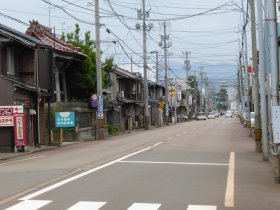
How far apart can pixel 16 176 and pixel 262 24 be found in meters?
10.2

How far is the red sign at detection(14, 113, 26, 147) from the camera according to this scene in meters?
26.2

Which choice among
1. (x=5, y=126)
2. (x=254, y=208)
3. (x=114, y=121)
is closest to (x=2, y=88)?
(x=5, y=126)

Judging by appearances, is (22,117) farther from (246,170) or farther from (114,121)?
(114,121)

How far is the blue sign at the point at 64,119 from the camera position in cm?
3462

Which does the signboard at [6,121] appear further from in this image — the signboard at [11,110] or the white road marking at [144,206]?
the white road marking at [144,206]

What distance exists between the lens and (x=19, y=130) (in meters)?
26.2

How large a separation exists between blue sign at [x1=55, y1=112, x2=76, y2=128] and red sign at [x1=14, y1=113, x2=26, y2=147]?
8210mm

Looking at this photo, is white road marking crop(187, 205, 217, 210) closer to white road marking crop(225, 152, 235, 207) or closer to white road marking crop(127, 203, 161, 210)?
white road marking crop(225, 152, 235, 207)

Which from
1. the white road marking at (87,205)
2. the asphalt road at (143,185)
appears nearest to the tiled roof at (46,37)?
the asphalt road at (143,185)

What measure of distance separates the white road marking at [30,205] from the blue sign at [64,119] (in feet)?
80.9

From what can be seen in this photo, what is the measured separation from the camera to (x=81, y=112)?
40.4 m

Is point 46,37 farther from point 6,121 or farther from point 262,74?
point 262,74

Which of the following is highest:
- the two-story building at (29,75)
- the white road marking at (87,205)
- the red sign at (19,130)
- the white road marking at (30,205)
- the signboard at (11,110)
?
the two-story building at (29,75)

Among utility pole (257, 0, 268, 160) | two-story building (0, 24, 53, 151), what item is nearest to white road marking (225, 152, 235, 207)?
utility pole (257, 0, 268, 160)
